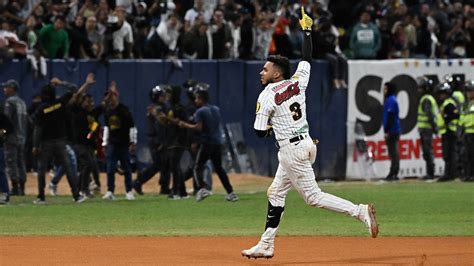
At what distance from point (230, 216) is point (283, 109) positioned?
6759 millimetres

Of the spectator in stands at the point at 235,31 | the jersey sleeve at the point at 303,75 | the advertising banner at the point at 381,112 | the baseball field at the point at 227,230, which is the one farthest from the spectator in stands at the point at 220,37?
the jersey sleeve at the point at 303,75

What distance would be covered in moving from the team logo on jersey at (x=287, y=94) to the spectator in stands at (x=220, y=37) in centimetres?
1446

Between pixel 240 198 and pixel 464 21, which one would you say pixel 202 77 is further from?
pixel 464 21

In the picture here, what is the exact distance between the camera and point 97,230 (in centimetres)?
1714

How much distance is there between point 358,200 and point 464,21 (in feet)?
34.5

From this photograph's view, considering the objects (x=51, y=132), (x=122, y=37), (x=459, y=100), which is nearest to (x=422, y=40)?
(x=459, y=100)

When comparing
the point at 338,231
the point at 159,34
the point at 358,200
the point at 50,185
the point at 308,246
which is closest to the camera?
the point at 308,246

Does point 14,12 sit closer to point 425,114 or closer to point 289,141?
point 425,114

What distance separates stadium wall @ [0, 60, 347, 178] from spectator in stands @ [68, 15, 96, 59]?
411 mm

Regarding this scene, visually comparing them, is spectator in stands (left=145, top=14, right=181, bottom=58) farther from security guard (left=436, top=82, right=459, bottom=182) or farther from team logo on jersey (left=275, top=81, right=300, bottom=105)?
team logo on jersey (left=275, top=81, right=300, bottom=105)

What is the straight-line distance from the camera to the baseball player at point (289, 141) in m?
12.9

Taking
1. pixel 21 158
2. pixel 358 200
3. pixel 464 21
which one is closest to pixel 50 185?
pixel 21 158

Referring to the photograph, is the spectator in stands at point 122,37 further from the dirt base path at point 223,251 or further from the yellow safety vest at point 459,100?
the dirt base path at point 223,251

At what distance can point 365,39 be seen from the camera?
29.4 m
